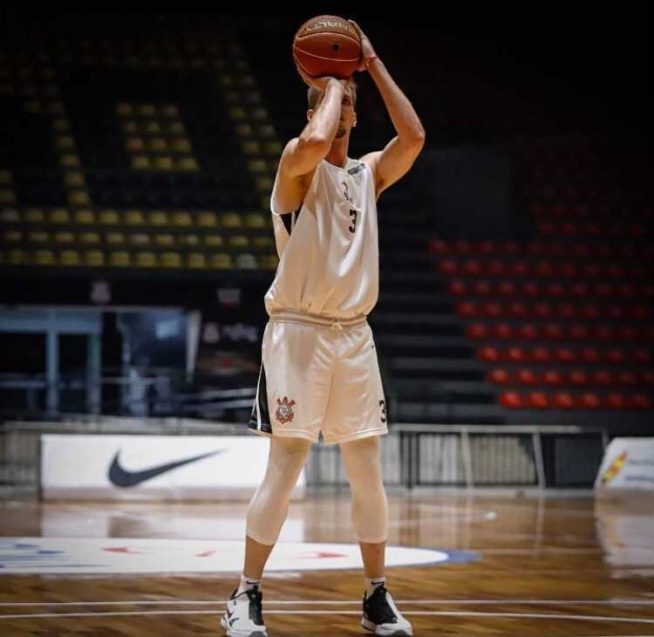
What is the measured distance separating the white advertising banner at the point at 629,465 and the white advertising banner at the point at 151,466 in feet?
11.5

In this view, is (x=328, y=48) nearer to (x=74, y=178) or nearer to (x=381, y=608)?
(x=381, y=608)

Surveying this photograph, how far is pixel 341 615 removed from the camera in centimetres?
519

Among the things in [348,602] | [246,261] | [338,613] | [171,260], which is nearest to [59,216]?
[171,260]

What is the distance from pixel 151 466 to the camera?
45.9 ft

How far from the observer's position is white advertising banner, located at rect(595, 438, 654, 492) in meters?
14.9

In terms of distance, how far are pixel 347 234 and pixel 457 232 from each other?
58.1 ft

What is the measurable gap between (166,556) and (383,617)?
337 centimetres

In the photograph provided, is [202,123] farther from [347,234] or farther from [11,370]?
[347,234]

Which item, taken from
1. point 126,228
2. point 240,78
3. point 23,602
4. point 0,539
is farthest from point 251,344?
point 23,602

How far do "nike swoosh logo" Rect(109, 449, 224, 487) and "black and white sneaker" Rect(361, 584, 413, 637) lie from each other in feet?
30.6

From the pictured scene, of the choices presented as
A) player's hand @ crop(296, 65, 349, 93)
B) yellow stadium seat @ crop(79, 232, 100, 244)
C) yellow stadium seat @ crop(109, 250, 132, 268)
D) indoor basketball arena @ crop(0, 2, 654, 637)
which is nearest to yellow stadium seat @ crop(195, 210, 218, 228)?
indoor basketball arena @ crop(0, 2, 654, 637)

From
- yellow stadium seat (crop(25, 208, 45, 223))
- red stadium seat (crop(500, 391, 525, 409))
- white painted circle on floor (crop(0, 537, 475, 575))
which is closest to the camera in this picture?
white painted circle on floor (crop(0, 537, 475, 575))

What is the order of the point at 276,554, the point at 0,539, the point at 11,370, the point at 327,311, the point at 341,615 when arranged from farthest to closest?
the point at 11,370 < the point at 0,539 < the point at 276,554 < the point at 341,615 < the point at 327,311

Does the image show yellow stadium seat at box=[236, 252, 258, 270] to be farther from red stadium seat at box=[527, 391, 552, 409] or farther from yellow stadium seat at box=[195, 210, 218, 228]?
red stadium seat at box=[527, 391, 552, 409]
